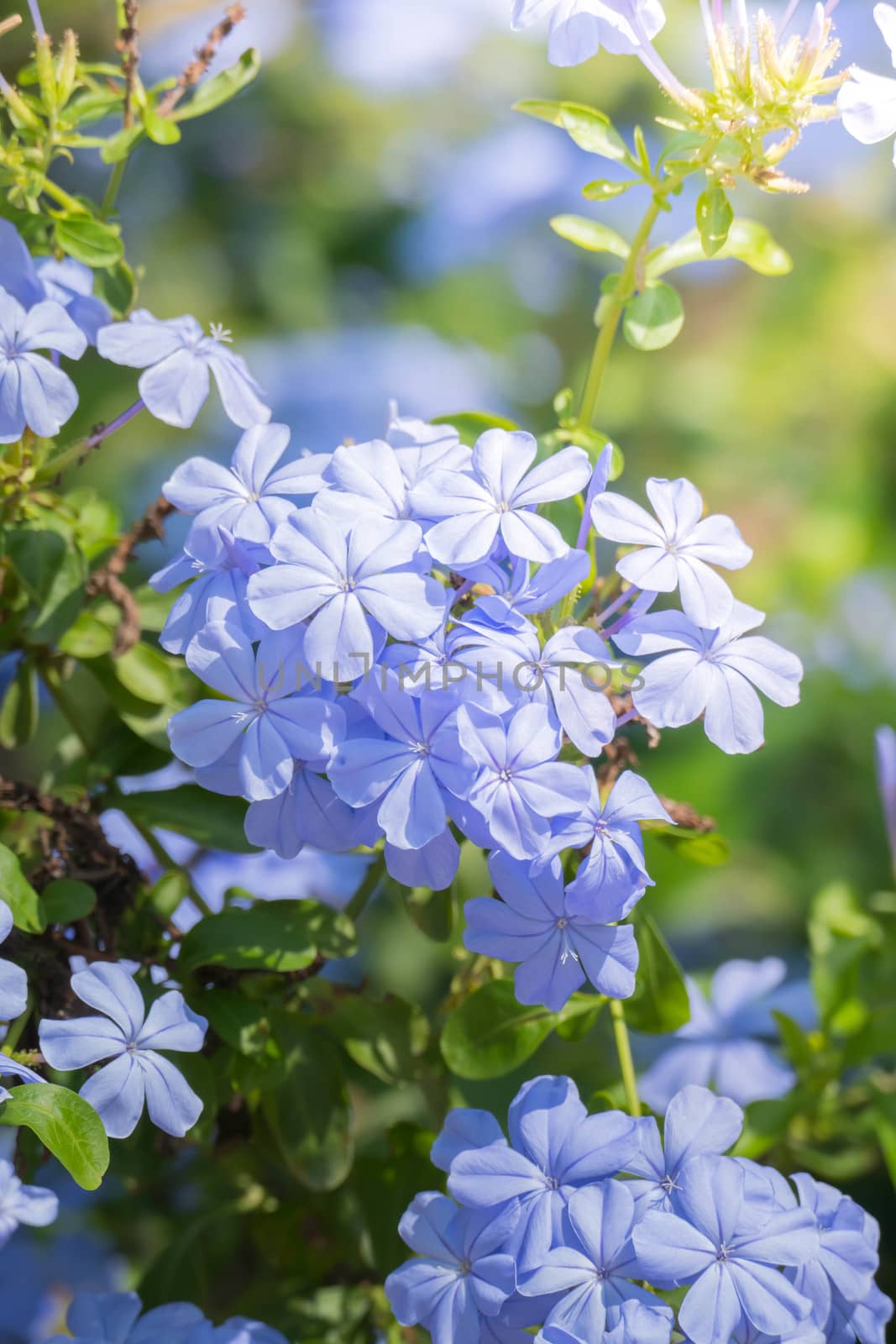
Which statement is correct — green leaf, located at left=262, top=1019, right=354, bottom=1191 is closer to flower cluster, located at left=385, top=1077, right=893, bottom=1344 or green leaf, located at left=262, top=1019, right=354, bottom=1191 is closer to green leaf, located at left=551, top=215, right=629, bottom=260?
flower cluster, located at left=385, top=1077, right=893, bottom=1344

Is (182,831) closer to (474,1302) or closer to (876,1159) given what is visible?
(474,1302)

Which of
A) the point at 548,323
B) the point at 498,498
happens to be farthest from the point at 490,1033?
the point at 548,323

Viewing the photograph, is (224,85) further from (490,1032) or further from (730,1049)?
(730,1049)

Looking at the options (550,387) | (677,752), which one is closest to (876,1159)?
(677,752)

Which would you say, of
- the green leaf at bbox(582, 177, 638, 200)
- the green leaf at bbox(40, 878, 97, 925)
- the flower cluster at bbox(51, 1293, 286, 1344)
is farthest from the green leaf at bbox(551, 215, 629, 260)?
the flower cluster at bbox(51, 1293, 286, 1344)

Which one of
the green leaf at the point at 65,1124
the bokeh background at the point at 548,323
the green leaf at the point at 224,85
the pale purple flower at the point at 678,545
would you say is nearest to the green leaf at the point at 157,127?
the green leaf at the point at 224,85
